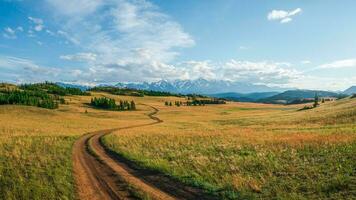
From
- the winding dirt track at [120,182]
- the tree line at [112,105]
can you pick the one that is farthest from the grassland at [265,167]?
the tree line at [112,105]

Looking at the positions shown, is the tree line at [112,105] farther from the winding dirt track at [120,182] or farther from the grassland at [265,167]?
the winding dirt track at [120,182]

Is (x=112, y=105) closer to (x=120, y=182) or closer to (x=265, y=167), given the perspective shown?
(x=120, y=182)

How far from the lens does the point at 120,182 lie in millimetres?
17750

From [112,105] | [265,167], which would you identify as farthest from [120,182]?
[112,105]

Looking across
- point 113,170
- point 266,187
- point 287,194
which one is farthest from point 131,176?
point 287,194

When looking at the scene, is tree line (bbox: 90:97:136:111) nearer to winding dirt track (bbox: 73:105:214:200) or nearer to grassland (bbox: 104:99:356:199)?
grassland (bbox: 104:99:356:199)

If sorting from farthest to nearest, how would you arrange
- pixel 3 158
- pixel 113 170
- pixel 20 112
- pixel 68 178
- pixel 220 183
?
pixel 20 112 < pixel 3 158 < pixel 113 170 < pixel 68 178 < pixel 220 183

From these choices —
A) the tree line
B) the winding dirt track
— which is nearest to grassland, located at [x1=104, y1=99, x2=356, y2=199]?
the winding dirt track

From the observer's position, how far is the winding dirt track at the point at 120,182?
50.8ft

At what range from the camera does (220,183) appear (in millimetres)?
17000

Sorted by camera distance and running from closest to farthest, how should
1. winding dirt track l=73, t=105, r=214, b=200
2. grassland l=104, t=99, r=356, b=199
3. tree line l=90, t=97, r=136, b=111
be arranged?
grassland l=104, t=99, r=356, b=199
winding dirt track l=73, t=105, r=214, b=200
tree line l=90, t=97, r=136, b=111

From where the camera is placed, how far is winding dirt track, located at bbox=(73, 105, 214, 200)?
1548 centimetres

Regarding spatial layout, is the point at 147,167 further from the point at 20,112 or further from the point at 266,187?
the point at 20,112

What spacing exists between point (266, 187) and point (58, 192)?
10.9 metres
